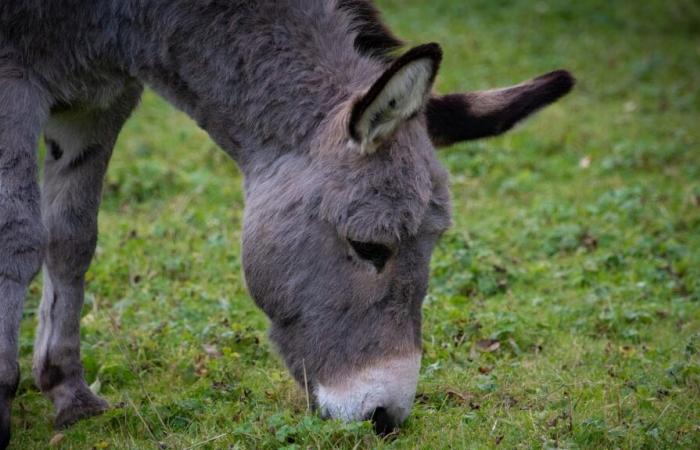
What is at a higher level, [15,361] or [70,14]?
[70,14]

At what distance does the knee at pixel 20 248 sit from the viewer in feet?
13.0

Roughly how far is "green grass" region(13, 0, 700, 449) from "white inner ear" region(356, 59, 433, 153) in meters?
1.12

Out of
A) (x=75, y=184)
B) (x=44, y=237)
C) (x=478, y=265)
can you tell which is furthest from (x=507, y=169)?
(x=44, y=237)

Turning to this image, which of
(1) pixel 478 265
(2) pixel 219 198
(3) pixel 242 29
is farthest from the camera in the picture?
(2) pixel 219 198

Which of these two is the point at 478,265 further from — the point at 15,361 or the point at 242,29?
the point at 15,361

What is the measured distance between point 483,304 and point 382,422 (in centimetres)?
230

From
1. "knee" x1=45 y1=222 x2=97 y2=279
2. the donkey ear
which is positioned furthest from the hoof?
the donkey ear

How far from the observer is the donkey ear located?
3619 millimetres

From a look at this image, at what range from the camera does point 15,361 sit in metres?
3.98

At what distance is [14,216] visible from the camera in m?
3.99

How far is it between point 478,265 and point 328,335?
8.88ft

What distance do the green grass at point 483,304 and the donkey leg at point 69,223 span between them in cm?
25

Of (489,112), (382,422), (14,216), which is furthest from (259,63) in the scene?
(382,422)

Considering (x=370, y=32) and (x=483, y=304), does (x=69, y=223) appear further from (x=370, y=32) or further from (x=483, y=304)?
(x=483, y=304)
